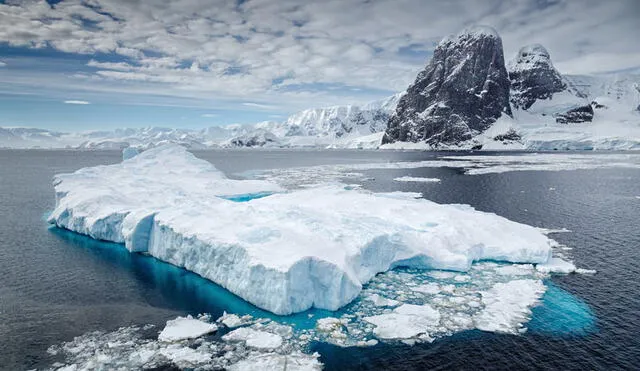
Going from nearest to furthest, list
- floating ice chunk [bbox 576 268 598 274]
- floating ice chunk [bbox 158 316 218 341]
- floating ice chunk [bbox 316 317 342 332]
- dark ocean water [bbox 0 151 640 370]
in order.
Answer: dark ocean water [bbox 0 151 640 370], floating ice chunk [bbox 158 316 218 341], floating ice chunk [bbox 316 317 342 332], floating ice chunk [bbox 576 268 598 274]

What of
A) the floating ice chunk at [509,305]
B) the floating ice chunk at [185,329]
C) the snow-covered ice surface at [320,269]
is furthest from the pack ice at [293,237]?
the floating ice chunk at [509,305]

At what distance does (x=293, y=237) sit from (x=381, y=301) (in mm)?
6435

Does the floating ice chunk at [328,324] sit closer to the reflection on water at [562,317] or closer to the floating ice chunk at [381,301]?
the floating ice chunk at [381,301]

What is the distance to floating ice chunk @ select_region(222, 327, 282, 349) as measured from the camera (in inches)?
667

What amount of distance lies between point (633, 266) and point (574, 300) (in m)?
8.68

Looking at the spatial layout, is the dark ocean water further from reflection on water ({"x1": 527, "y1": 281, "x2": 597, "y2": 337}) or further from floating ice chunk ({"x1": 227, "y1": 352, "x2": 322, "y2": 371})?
floating ice chunk ({"x1": 227, "y1": 352, "x2": 322, "y2": 371})

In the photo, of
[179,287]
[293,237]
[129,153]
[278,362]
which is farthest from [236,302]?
[129,153]

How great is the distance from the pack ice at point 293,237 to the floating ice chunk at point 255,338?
7.50ft

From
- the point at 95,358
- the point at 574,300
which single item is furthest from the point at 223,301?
the point at 574,300

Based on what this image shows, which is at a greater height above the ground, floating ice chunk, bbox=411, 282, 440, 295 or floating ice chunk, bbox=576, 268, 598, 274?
floating ice chunk, bbox=576, 268, 598, 274

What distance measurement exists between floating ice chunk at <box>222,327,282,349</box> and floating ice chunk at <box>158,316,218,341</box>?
1.21 meters

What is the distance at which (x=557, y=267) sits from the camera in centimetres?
2588

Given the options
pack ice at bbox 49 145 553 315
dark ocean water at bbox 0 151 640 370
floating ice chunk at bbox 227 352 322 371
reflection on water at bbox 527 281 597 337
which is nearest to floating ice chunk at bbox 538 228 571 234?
dark ocean water at bbox 0 151 640 370

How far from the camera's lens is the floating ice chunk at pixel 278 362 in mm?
15195
